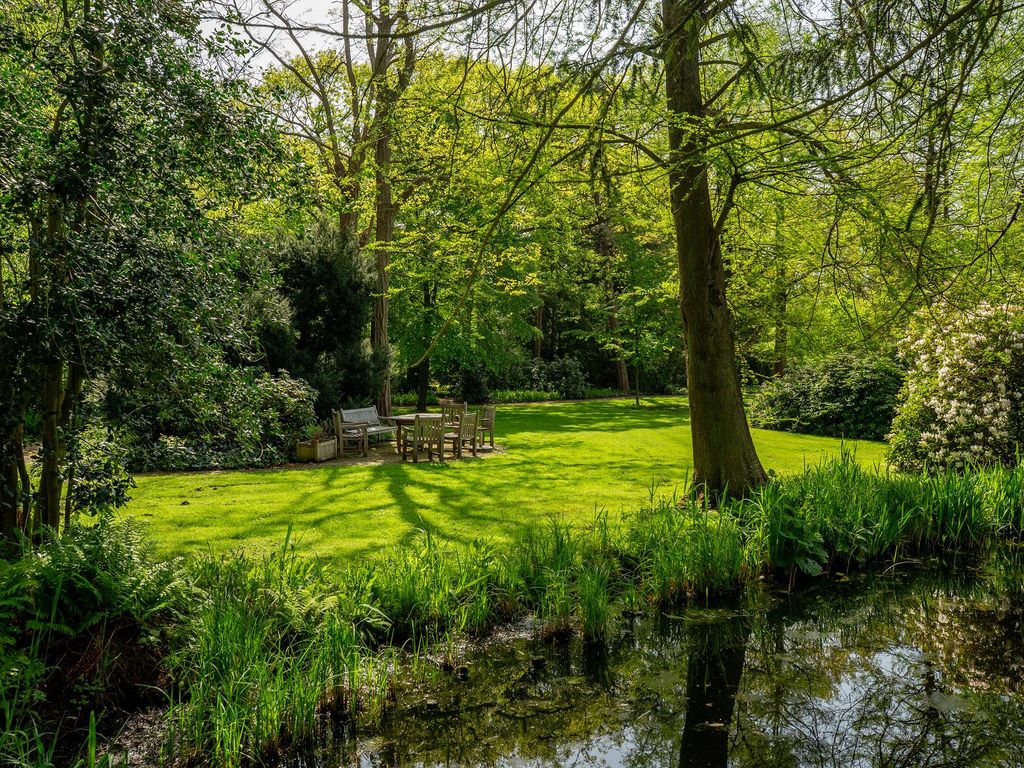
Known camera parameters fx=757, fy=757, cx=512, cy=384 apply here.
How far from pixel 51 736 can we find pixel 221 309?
2.68 meters

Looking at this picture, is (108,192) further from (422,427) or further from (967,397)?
(967,397)

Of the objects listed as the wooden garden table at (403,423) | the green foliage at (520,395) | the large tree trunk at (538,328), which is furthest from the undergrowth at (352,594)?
the large tree trunk at (538,328)

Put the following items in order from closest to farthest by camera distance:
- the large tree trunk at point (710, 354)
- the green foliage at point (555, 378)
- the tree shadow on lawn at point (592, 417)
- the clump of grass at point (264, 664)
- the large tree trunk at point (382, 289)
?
the clump of grass at point (264, 664), the large tree trunk at point (710, 354), the large tree trunk at point (382, 289), the tree shadow on lawn at point (592, 417), the green foliage at point (555, 378)

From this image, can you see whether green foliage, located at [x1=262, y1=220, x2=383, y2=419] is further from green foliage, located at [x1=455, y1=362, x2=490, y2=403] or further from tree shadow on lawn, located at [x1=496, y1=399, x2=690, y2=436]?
green foliage, located at [x1=455, y1=362, x2=490, y2=403]

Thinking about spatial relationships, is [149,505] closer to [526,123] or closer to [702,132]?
[526,123]

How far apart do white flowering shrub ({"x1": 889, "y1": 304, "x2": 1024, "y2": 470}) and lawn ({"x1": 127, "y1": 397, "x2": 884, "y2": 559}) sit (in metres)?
2.19

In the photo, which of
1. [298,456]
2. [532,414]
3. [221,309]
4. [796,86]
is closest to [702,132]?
[796,86]

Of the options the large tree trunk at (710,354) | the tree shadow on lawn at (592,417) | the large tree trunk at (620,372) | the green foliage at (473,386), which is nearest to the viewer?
the large tree trunk at (710,354)

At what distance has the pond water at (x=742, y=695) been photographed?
424 centimetres

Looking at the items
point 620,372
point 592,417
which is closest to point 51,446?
point 592,417

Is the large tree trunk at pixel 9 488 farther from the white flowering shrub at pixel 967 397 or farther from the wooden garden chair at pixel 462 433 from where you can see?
the white flowering shrub at pixel 967 397

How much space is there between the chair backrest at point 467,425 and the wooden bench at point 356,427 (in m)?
1.84

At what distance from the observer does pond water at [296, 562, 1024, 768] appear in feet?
13.9

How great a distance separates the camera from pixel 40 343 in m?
4.42
